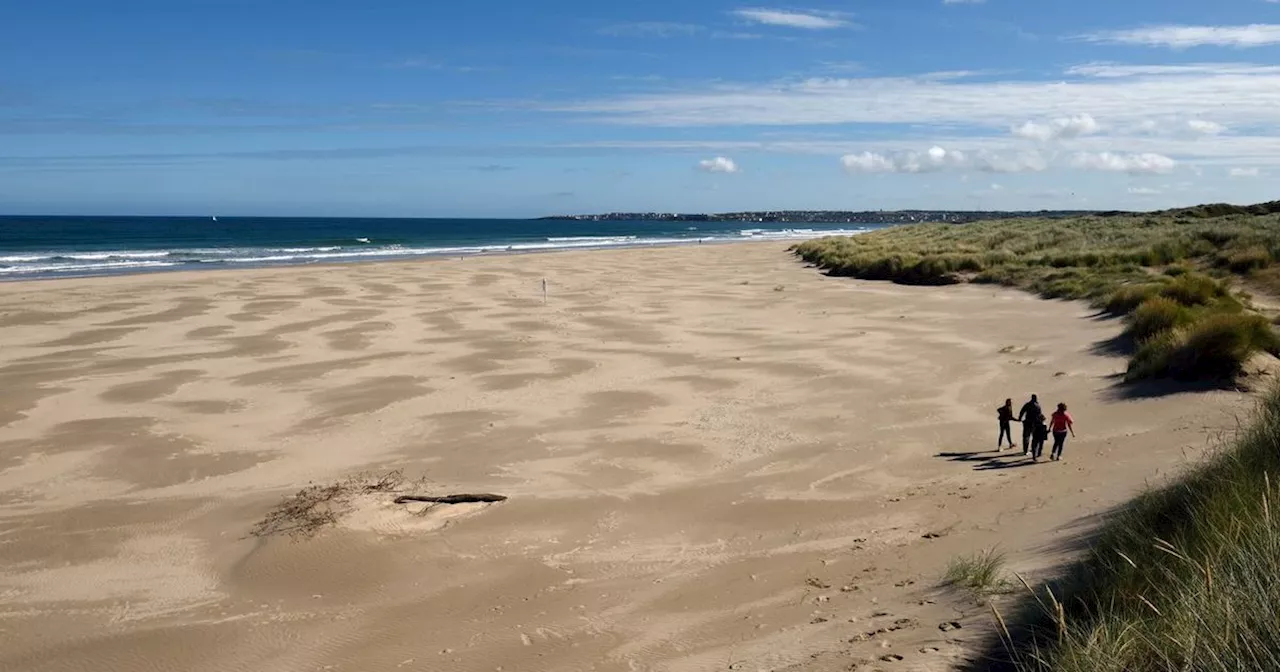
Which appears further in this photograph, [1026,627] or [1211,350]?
[1211,350]

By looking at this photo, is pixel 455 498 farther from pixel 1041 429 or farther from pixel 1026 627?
pixel 1041 429

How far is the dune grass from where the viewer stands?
12070 millimetres

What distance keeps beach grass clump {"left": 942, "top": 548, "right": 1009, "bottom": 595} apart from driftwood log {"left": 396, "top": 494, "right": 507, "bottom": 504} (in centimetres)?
442

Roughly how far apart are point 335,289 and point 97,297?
675 cm

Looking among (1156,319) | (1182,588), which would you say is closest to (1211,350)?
(1156,319)

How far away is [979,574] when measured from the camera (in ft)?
19.3

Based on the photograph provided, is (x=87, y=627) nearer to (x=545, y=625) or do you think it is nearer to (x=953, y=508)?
(x=545, y=625)

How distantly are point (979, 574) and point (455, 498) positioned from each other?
5.03 meters

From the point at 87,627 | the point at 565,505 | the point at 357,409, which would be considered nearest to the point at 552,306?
the point at 357,409

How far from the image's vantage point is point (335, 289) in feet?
99.8

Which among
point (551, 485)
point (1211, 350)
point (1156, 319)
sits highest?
point (1156, 319)

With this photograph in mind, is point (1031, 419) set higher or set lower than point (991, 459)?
higher

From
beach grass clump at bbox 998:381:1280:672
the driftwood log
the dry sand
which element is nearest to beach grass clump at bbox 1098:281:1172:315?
the dry sand

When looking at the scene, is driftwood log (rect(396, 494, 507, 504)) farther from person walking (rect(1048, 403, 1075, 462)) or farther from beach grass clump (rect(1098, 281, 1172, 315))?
beach grass clump (rect(1098, 281, 1172, 315))
